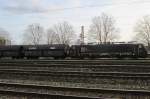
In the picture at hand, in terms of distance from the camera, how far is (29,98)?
11.5m

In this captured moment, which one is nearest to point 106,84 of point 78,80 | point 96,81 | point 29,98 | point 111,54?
point 96,81

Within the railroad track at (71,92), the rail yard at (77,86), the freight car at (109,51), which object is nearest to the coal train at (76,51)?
the freight car at (109,51)

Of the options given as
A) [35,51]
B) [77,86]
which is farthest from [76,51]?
[77,86]

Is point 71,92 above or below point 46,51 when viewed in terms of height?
below

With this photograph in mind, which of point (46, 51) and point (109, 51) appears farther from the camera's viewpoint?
point (46, 51)

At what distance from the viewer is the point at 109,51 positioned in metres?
45.1

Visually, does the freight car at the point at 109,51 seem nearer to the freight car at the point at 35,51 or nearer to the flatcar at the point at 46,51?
the flatcar at the point at 46,51

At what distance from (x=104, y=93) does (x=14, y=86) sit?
4.79 metres

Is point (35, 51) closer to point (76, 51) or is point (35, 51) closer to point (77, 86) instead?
point (76, 51)

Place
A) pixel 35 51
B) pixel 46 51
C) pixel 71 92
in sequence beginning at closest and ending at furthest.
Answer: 1. pixel 71 92
2. pixel 46 51
3. pixel 35 51

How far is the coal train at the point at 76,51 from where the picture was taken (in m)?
43.2

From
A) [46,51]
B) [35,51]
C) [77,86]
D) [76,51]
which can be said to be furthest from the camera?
[35,51]

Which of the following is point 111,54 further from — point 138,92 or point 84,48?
point 138,92

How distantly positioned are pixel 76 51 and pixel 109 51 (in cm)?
511
